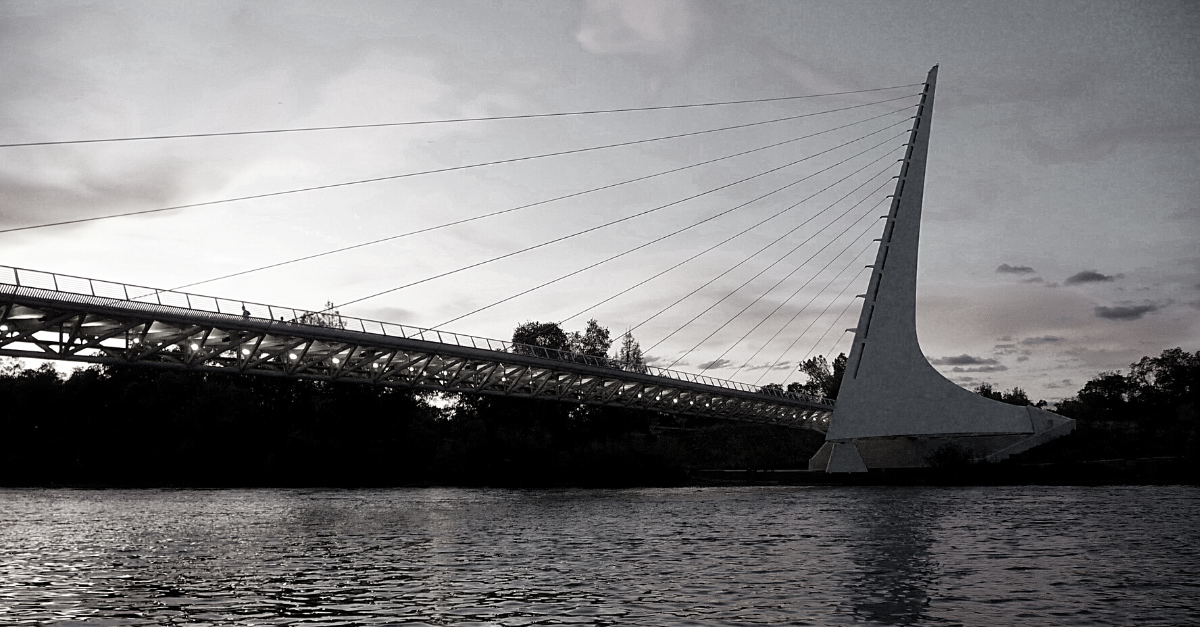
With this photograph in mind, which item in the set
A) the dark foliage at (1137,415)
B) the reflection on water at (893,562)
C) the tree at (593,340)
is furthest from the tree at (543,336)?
the reflection on water at (893,562)

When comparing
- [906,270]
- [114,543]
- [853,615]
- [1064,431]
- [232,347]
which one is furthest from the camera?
[1064,431]

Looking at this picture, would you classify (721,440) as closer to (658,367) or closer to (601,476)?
(601,476)

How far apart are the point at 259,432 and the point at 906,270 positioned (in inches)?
1937

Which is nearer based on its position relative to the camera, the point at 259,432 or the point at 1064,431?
the point at 1064,431

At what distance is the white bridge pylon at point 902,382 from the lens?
5575 cm

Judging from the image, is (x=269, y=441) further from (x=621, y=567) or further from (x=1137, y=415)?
(x=1137, y=415)

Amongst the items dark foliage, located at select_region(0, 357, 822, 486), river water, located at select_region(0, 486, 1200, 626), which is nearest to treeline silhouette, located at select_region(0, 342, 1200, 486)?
dark foliage, located at select_region(0, 357, 822, 486)

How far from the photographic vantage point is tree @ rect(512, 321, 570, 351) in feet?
290

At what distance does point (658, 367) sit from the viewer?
200ft

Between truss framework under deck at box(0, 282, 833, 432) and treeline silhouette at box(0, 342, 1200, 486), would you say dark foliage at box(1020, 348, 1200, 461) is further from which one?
truss framework under deck at box(0, 282, 833, 432)

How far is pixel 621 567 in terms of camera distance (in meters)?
18.8

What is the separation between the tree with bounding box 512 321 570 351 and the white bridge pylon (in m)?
35.7

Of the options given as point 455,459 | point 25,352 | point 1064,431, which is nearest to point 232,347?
point 25,352

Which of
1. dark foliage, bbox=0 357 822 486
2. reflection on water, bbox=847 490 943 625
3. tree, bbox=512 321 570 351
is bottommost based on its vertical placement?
reflection on water, bbox=847 490 943 625
